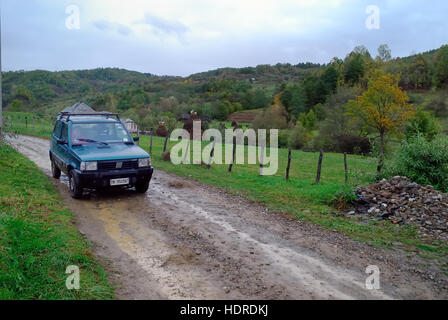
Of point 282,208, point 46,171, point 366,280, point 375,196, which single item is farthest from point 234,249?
point 46,171

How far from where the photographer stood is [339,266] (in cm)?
493

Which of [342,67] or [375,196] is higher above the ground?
[342,67]

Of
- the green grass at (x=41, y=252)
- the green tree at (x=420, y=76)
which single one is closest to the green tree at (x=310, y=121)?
the green tree at (x=420, y=76)

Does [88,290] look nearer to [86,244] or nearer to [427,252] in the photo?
[86,244]

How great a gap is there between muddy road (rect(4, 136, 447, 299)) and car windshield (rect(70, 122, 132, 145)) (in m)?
1.83

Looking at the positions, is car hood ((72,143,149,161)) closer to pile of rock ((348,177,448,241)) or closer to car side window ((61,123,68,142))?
car side window ((61,123,68,142))

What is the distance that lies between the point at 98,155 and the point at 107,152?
35cm

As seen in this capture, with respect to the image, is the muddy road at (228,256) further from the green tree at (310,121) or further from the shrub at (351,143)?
the green tree at (310,121)

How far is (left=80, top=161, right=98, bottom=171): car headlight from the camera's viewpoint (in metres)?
7.93

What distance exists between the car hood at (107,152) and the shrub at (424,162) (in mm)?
7854

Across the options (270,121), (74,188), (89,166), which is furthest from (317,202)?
(270,121)

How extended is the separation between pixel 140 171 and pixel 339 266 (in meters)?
5.62

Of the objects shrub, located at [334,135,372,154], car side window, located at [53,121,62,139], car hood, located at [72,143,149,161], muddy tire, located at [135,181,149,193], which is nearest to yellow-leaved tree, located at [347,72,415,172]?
shrub, located at [334,135,372,154]

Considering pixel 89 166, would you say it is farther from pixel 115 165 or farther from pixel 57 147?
pixel 57 147
